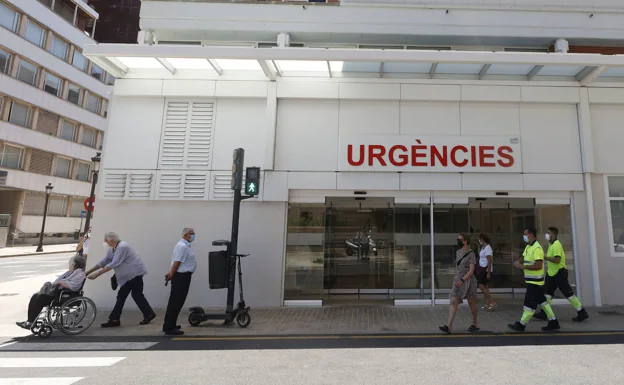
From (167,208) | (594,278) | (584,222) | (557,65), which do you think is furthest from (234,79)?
(594,278)

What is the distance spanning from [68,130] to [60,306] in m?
32.3

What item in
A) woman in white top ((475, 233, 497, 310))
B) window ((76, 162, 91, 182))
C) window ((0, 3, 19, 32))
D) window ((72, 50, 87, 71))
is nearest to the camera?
woman in white top ((475, 233, 497, 310))

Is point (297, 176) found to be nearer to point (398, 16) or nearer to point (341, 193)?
point (341, 193)

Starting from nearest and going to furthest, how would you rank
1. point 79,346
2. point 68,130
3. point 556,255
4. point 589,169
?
point 79,346 → point 556,255 → point 589,169 → point 68,130

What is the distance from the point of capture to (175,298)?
627 cm

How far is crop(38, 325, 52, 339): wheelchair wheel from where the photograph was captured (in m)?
5.99

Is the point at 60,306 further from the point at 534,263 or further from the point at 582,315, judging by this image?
the point at 582,315

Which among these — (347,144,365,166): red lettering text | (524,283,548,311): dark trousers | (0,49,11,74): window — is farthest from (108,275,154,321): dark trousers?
(0,49,11,74): window

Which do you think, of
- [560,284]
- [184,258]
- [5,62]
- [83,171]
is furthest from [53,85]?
[560,284]

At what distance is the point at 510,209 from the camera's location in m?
9.81

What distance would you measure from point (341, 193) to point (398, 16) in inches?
215

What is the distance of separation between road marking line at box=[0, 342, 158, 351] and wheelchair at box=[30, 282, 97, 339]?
0.27 m

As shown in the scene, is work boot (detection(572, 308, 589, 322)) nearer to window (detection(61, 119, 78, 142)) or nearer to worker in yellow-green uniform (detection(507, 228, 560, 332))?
worker in yellow-green uniform (detection(507, 228, 560, 332))

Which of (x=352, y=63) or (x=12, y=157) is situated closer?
(x=352, y=63)
